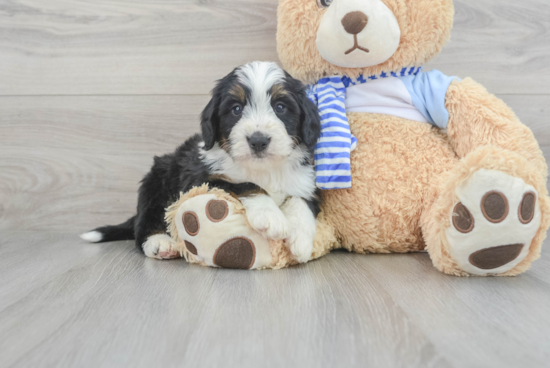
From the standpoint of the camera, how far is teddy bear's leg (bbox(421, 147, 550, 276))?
1.25m

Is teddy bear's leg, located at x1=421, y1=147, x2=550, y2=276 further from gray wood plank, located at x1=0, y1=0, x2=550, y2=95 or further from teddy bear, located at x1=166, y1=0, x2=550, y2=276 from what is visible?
gray wood plank, located at x1=0, y1=0, x2=550, y2=95

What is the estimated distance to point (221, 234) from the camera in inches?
57.8

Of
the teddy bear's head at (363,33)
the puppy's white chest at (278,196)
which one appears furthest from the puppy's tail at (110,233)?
the teddy bear's head at (363,33)

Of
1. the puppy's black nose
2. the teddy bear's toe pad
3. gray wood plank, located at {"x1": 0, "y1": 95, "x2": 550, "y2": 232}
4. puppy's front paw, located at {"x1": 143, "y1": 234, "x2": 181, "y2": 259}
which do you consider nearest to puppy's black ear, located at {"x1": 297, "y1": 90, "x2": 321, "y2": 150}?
the puppy's black nose

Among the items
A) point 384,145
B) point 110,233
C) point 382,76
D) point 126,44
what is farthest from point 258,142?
point 126,44

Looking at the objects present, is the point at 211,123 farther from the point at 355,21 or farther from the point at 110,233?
the point at 110,233

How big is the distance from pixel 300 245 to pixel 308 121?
47cm

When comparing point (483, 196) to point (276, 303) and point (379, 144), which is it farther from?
point (276, 303)

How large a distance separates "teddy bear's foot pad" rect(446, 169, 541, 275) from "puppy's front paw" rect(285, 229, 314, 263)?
485 millimetres

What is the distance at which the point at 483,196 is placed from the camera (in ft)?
4.15

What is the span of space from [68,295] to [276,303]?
2.10ft

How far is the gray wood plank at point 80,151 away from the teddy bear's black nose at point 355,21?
1.03 m

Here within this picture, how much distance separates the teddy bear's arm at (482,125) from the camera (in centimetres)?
151

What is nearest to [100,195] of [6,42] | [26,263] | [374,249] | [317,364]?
[26,263]
